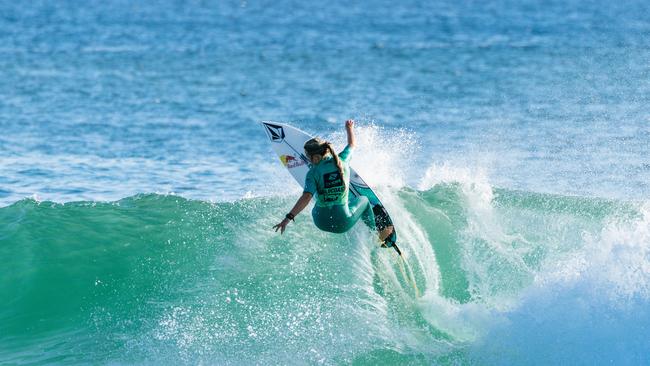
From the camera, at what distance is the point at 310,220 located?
12.3 metres

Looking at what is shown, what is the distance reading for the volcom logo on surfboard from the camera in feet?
38.7

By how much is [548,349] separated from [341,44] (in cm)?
2807

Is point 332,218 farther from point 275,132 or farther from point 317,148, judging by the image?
point 275,132

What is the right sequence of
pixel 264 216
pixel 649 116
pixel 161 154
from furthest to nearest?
pixel 649 116
pixel 161 154
pixel 264 216

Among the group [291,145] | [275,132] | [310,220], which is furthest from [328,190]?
[310,220]

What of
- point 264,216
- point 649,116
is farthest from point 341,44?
point 264,216

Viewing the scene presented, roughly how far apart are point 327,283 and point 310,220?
1.62m

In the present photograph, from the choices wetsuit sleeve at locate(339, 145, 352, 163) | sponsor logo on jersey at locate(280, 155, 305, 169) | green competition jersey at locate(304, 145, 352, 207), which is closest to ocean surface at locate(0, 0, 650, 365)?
sponsor logo on jersey at locate(280, 155, 305, 169)

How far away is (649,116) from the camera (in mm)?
21719

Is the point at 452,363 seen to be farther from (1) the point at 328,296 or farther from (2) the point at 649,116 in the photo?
(2) the point at 649,116

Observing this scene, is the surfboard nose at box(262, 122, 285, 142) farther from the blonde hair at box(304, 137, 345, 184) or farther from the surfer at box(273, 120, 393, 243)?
the blonde hair at box(304, 137, 345, 184)

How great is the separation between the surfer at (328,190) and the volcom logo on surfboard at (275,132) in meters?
1.94

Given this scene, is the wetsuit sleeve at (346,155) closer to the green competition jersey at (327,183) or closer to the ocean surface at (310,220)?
the green competition jersey at (327,183)

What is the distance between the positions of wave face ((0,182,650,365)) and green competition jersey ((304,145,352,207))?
1.46 m
